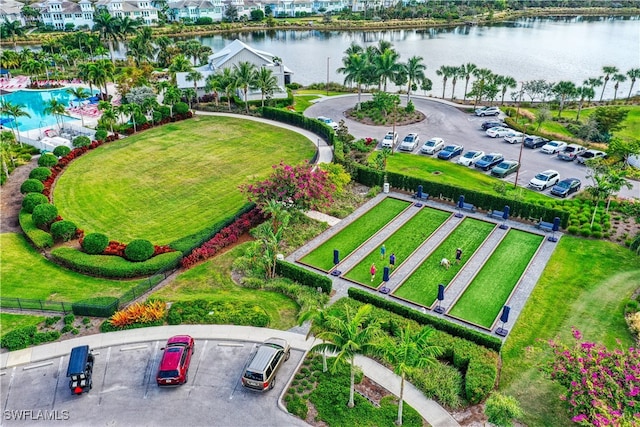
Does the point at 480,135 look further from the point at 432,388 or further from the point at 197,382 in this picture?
the point at 197,382

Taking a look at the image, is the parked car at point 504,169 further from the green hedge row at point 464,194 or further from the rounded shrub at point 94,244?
the rounded shrub at point 94,244

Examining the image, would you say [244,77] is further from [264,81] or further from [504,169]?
[504,169]

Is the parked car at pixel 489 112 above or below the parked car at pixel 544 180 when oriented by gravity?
above

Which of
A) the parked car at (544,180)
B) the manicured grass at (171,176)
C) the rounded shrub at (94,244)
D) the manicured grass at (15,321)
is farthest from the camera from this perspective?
the parked car at (544,180)

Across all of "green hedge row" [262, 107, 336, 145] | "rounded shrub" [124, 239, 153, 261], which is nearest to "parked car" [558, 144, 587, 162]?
"green hedge row" [262, 107, 336, 145]

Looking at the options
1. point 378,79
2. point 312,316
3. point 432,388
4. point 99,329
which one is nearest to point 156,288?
point 99,329

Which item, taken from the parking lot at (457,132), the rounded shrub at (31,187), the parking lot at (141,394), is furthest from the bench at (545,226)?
the rounded shrub at (31,187)

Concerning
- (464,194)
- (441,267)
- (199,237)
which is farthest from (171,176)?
(441,267)
